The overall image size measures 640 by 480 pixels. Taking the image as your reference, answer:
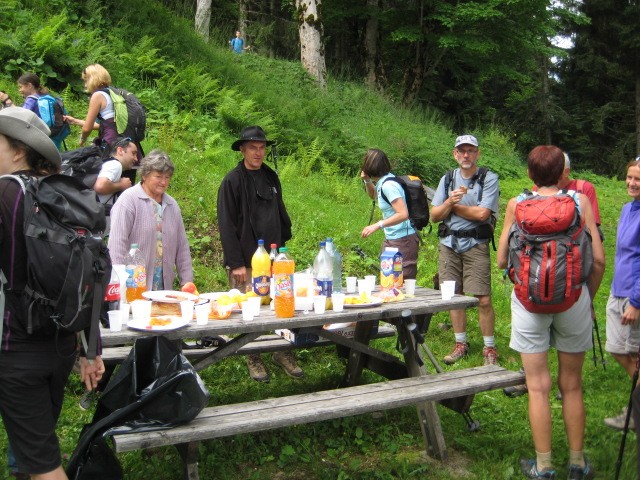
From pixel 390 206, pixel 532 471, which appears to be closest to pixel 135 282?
pixel 390 206

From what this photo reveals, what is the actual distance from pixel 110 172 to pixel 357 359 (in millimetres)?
2642

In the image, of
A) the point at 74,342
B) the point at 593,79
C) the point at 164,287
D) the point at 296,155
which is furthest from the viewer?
the point at 593,79

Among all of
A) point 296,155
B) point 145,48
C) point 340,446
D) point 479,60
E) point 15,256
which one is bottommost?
point 340,446

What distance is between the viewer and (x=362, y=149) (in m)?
13.1

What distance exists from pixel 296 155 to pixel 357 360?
704 centimetres

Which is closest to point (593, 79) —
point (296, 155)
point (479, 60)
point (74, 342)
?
point (479, 60)

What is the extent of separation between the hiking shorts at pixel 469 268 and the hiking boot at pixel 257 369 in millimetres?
2009

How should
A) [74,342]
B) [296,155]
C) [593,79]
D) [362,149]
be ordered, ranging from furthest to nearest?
[593,79] → [362,149] → [296,155] → [74,342]

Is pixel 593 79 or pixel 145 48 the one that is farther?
pixel 593 79

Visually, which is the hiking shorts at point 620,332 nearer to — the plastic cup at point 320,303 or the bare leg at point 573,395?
the bare leg at point 573,395

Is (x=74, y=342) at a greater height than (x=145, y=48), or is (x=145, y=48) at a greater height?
(x=145, y=48)

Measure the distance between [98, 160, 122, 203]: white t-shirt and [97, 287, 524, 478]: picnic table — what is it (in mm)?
2030

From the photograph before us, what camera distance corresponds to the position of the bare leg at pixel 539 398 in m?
4.01

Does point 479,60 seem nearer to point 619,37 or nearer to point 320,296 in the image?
point 619,37
